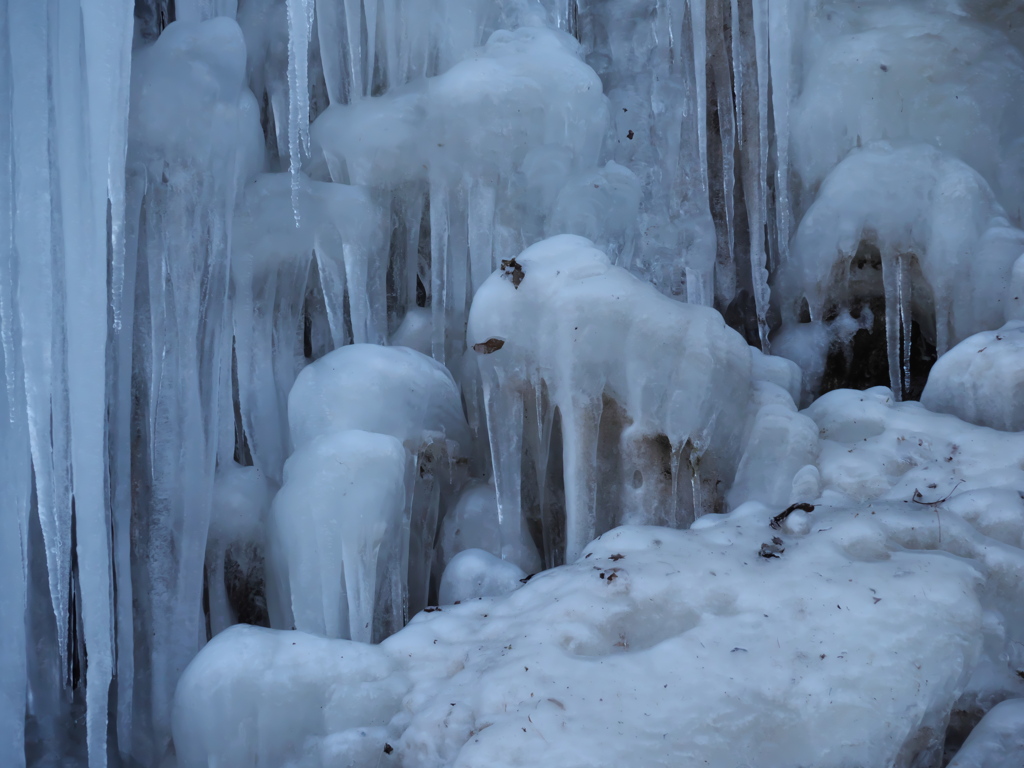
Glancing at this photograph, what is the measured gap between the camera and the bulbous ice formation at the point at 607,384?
3510mm

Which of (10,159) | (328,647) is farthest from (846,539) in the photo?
(10,159)

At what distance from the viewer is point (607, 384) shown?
141 inches

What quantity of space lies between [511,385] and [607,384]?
14.3 inches

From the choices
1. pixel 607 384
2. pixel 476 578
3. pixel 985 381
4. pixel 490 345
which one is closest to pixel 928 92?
pixel 985 381

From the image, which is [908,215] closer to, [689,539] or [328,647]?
[689,539]

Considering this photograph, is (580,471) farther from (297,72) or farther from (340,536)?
(297,72)

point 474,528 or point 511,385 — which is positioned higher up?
point 511,385

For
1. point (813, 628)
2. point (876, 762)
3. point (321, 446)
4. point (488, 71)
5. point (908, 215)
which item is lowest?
point (876, 762)

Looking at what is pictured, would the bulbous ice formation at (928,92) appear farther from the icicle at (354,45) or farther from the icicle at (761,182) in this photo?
the icicle at (354,45)

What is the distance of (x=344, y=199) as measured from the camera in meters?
4.28

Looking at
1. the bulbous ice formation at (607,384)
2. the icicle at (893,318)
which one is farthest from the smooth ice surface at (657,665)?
the icicle at (893,318)

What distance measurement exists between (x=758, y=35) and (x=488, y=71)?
1446 mm

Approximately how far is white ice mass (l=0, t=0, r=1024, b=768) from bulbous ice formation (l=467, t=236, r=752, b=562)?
0.01 meters

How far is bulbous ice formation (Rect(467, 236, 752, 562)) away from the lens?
3.51 m
